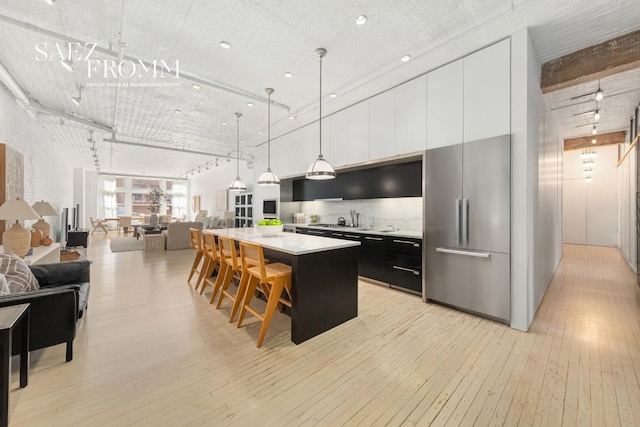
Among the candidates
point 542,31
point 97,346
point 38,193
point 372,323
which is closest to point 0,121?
point 38,193

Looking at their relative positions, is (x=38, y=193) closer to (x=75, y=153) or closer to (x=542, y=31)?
(x=75, y=153)

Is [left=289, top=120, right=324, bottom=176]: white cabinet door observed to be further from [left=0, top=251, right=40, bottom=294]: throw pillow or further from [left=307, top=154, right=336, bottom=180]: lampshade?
[left=0, top=251, right=40, bottom=294]: throw pillow

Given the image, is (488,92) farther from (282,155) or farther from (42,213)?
(42,213)

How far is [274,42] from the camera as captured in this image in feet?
10.2

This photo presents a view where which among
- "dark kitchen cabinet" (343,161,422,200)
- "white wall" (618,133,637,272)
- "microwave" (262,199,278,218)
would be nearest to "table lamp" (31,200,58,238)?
"microwave" (262,199,278,218)

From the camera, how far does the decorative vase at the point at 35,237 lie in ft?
13.5

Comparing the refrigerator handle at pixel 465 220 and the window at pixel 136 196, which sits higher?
the window at pixel 136 196

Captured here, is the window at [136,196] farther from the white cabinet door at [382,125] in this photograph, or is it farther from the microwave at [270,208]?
the white cabinet door at [382,125]

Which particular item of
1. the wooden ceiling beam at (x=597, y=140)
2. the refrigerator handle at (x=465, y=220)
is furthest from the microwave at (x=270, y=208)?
the wooden ceiling beam at (x=597, y=140)

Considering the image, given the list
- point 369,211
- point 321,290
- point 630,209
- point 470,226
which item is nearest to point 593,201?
point 630,209

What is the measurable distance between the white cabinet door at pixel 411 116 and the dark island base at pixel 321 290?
194 cm

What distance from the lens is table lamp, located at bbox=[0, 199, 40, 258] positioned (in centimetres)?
303

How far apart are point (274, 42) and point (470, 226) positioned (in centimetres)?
337

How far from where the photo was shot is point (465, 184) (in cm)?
321
